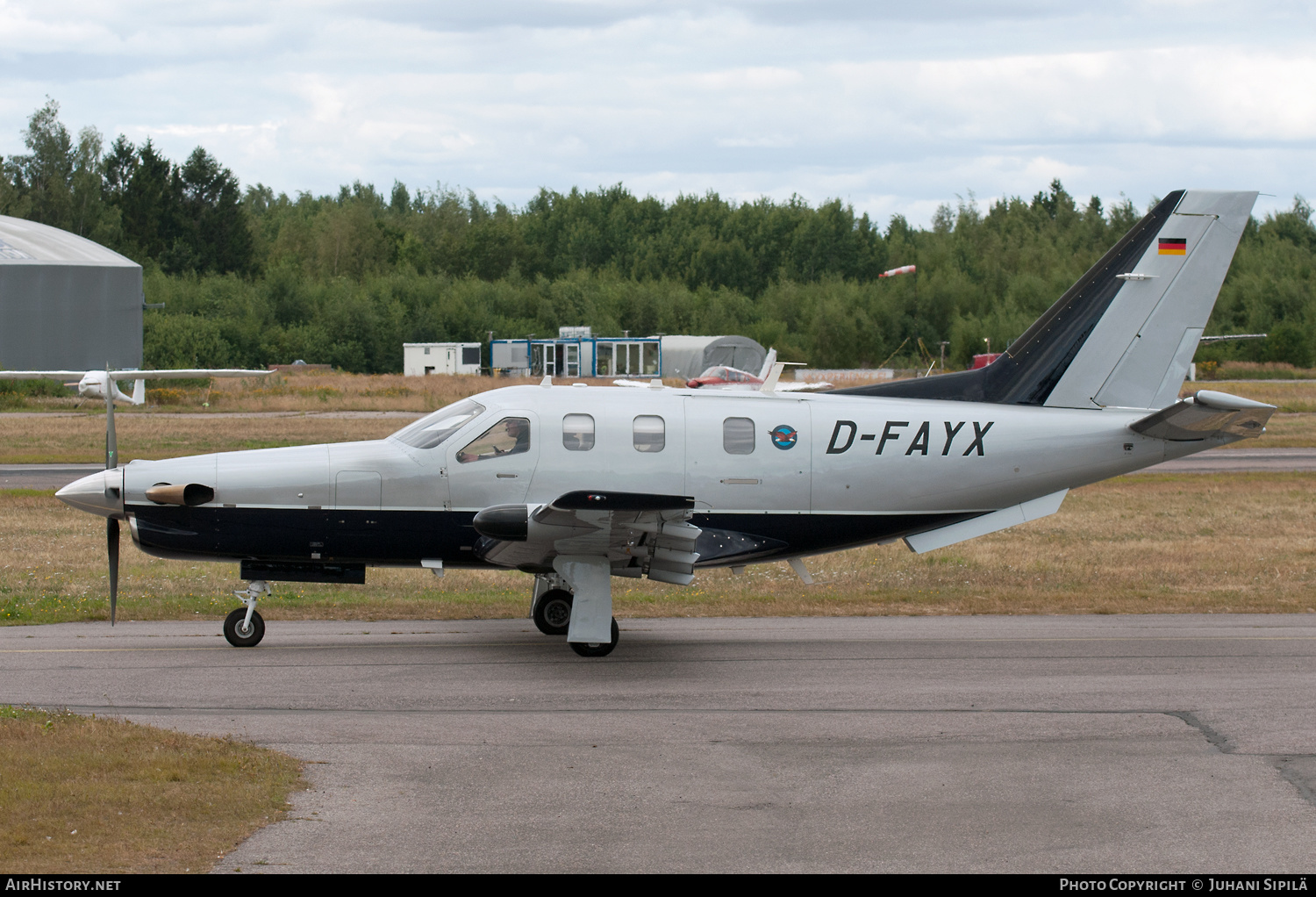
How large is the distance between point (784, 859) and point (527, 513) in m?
5.64

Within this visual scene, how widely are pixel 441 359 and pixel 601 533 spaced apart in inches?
2702

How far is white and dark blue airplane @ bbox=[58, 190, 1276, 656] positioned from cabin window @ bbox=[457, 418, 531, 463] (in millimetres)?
18

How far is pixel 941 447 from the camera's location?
1307cm

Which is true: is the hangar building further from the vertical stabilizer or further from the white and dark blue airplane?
the vertical stabilizer

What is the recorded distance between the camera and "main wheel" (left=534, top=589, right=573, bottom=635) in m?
13.4

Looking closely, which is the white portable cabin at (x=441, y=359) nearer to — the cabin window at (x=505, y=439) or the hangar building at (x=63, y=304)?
the hangar building at (x=63, y=304)

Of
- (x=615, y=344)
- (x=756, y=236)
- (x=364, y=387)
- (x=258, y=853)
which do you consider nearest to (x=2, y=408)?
(x=364, y=387)

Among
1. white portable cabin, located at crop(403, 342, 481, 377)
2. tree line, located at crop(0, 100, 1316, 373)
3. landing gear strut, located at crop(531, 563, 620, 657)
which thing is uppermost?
tree line, located at crop(0, 100, 1316, 373)

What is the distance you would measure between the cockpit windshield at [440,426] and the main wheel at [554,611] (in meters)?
2.25

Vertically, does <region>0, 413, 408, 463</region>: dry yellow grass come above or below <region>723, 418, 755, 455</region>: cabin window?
below

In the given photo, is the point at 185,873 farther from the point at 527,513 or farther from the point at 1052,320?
the point at 1052,320

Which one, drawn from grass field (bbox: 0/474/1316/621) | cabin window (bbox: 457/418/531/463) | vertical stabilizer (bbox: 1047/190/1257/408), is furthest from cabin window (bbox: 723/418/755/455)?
vertical stabilizer (bbox: 1047/190/1257/408)

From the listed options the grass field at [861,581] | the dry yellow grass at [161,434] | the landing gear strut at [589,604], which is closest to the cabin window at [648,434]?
the landing gear strut at [589,604]

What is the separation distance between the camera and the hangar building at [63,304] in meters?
→ 60.4
